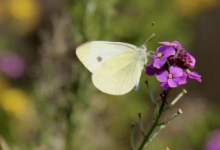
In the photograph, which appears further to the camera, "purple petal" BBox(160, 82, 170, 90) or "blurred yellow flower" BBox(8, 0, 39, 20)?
"blurred yellow flower" BBox(8, 0, 39, 20)

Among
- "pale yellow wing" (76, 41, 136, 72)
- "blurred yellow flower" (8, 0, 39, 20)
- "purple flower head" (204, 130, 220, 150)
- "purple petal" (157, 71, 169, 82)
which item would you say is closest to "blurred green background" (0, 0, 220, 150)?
"blurred yellow flower" (8, 0, 39, 20)

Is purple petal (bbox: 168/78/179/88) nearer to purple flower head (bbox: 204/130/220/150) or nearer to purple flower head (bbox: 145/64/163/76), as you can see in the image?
purple flower head (bbox: 145/64/163/76)

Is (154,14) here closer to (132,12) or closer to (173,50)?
(132,12)

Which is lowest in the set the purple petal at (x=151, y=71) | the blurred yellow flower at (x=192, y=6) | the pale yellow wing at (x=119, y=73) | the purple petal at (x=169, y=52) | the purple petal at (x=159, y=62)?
the blurred yellow flower at (x=192, y=6)

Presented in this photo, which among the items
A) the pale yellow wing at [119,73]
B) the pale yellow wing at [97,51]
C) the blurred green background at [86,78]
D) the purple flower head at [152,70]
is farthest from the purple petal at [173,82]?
the blurred green background at [86,78]

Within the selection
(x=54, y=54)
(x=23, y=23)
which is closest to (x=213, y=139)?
(x=54, y=54)

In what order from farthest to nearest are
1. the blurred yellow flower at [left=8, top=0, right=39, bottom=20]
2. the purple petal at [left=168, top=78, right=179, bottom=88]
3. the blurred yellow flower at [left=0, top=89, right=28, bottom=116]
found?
the blurred yellow flower at [left=8, top=0, right=39, bottom=20] → the blurred yellow flower at [left=0, top=89, right=28, bottom=116] → the purple petal at [left=168, top=78, right=179, bottom=88]

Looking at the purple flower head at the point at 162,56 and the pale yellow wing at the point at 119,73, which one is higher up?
the purple flower head at the point at 162,56

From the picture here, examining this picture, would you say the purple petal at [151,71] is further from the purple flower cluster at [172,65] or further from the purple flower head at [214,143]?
the purple flower head at [214,143]
